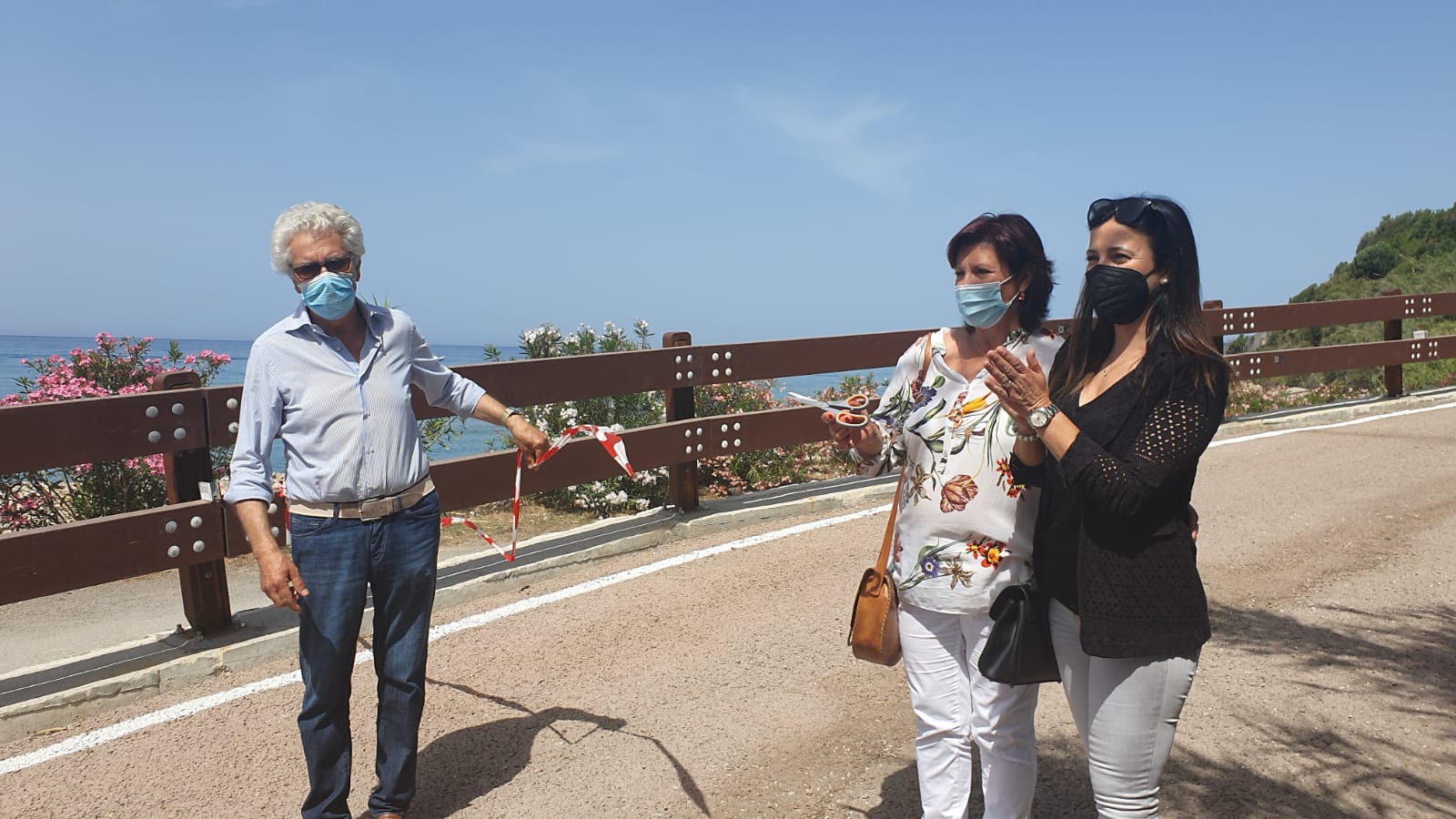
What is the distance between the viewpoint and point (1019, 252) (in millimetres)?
3201

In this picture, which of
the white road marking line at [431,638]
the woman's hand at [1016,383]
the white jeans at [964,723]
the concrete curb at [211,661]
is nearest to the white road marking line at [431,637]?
the white road marking line at [431,638]

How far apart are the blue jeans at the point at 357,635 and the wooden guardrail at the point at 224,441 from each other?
172cm

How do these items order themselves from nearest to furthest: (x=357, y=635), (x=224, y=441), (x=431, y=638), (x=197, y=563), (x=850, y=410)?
1. (x=850, y=410)
2. (x=357, y=635)
3. (x=197, y=563)
4. (x=224, y=441)
5. (x=431, y=638)

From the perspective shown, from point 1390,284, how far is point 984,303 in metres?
31.9

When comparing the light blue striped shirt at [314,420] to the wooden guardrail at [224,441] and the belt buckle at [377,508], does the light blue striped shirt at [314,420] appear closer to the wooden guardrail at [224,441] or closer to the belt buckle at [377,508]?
Result: the belt buckle at [377,508]

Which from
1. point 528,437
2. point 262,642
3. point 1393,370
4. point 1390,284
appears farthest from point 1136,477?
point 1390,284

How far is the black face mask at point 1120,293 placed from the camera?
2742 millimetres

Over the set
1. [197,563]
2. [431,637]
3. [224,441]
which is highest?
[224,441]

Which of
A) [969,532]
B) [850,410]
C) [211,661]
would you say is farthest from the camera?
[211,661]

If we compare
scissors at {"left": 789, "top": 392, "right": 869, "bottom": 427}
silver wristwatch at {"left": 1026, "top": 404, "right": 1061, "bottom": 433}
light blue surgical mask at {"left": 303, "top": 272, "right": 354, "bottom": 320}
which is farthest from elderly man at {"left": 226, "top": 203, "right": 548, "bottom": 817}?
silver wristwatch at {"left": 1026, "top": 404, "right": 1061, "bottom": 433}

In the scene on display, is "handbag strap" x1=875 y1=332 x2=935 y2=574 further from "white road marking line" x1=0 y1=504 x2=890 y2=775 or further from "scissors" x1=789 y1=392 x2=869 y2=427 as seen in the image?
"white road marking line" x1=0 y1=504 x2=890 y2=775

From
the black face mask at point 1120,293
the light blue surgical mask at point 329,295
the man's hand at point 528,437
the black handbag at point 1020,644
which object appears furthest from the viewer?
the man's hand at point 528,437

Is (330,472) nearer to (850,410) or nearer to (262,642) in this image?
(850,410)

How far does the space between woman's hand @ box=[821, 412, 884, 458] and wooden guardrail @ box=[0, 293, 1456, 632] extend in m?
3.03
